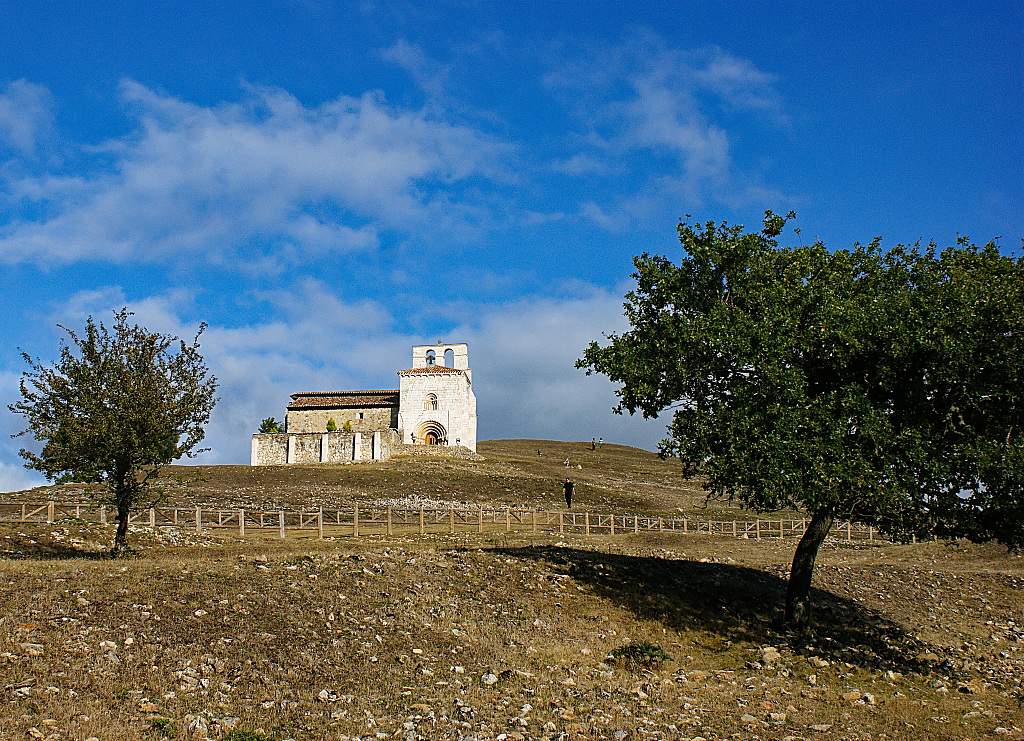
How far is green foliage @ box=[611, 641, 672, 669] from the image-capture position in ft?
70.9

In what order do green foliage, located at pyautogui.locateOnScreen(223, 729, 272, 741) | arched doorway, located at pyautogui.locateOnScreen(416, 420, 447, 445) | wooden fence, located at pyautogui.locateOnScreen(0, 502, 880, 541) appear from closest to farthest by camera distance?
green foliage, located at pyautogui.locateOnScreen(223, 729, 272, 741)
wooden fence, located at pyautogui.locateOnScreen(0, 502, 880, 541)
arched doorway, located at pyautogui.locateOnScreen(416, 420, 447, 445)

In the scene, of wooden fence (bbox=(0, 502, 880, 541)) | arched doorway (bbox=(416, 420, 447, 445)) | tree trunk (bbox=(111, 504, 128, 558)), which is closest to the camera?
tree trunk (bbox=(111, 504, 128, 558))

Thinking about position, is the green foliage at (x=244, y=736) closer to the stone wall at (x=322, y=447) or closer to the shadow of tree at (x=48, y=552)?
the shadow of tree at (x=48, y=552)

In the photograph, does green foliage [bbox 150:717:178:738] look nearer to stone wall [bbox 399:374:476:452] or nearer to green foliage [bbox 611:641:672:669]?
green foliage [bbox 611:641:672:669]

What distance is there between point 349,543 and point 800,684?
22.8 meters

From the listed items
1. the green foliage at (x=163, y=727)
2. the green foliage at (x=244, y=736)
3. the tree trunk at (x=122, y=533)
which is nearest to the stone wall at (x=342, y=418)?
the tree trunk at (x=122, y=533)

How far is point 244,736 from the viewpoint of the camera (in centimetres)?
1448

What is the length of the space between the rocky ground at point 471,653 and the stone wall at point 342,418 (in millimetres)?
84588

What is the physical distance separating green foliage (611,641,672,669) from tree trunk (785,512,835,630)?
6151 millimetres

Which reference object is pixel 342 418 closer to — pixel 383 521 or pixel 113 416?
pixel 383 521

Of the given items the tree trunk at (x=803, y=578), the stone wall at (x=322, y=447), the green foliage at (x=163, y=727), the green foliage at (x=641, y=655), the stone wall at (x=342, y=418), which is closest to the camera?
the green foliage at (x=163, y=727)

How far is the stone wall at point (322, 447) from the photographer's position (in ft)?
334

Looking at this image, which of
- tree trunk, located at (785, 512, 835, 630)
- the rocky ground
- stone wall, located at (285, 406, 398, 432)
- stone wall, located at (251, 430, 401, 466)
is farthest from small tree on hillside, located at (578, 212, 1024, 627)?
stone wall, located at (285, 406, 398, 432)

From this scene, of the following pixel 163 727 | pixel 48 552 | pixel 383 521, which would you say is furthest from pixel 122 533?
pixel 383 521
